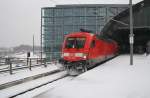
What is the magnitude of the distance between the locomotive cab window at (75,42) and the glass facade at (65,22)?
161 feet

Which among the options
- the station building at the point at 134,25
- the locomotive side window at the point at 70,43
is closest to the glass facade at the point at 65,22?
the station building at the point at 134,25

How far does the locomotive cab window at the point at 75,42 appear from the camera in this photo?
17.6 m

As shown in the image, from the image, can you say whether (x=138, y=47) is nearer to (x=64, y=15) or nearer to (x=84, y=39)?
(x=84, y=39)

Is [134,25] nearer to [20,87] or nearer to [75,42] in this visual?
[75,42]

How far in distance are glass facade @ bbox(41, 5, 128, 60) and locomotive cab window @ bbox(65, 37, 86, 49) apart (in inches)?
1935

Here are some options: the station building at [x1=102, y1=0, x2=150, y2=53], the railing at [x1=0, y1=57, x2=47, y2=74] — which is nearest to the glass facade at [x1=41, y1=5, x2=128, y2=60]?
the station building at [x1=102, y1=0, x2=150, y2=53]

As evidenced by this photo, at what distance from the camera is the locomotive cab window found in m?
17.6

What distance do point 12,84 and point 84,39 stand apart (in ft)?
22.0

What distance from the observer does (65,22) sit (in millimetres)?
69062

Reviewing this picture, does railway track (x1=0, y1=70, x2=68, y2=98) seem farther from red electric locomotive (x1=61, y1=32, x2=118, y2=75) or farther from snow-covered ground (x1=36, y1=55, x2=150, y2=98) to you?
red electric locomotive (x1=61, y1=32, x2=118, y2=75)

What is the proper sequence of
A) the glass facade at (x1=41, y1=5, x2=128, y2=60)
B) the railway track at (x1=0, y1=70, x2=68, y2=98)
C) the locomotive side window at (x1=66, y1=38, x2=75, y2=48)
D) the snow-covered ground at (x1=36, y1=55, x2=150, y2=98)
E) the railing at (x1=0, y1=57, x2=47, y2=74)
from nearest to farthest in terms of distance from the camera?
1. the snow-covered ground at (x1=36, y1=55, x2=150, y2=98)
2. the railway track at (x1=0, y1=70, x2=68, y2=98)
3. the railing at (x1=0, y1=57, x2=47, y2=74)
4. the locomotive side window at (x1=66, y1=38, x2=75, y2=48)
5. the glass facade at (x1=41, y1=5, x2=128, y2=60)

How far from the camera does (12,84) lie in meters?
13.1

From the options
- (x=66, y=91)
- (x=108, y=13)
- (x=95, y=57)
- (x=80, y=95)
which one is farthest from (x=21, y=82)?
(x=108, y=13)

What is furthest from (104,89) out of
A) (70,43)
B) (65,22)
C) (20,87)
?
(65,22)
